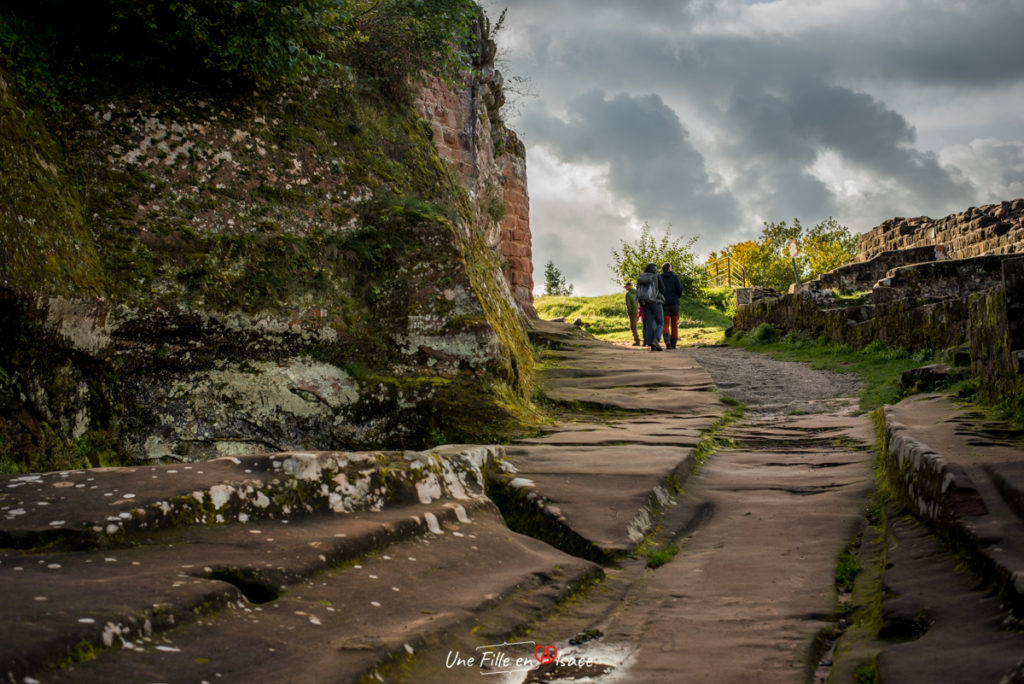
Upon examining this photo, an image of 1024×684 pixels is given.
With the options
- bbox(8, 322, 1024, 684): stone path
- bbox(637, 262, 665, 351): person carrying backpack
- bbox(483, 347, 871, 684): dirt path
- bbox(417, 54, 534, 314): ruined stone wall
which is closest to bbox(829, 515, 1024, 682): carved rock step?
bbox(8, 322, 1024, 684): stone path

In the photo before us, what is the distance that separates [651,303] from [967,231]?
11586mm

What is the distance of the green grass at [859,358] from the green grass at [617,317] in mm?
1976

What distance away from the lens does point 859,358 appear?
440 inches

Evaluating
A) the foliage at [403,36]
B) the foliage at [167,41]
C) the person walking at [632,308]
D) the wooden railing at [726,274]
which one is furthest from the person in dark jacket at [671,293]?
the wooden railing at [726,274]

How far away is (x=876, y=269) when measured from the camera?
64.3 ft

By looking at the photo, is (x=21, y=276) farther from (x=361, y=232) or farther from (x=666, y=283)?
(x=666, y=283)

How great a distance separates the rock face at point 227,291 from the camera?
489 centimetres

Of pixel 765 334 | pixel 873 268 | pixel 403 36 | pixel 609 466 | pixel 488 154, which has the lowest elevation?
pixel 609 466

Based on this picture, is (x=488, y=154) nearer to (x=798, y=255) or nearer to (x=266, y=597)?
(x=266, y=597)

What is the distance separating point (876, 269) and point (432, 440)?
17.1 meters

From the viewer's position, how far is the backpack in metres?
14.5

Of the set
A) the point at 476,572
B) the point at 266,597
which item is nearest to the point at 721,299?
the point at 476,572

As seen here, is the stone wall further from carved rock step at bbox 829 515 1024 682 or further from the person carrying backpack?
carved rock step at bbox 829 515 1024 682

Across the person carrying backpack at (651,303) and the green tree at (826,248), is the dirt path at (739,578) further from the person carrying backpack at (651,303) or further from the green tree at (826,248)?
the green tree at (826,248)
